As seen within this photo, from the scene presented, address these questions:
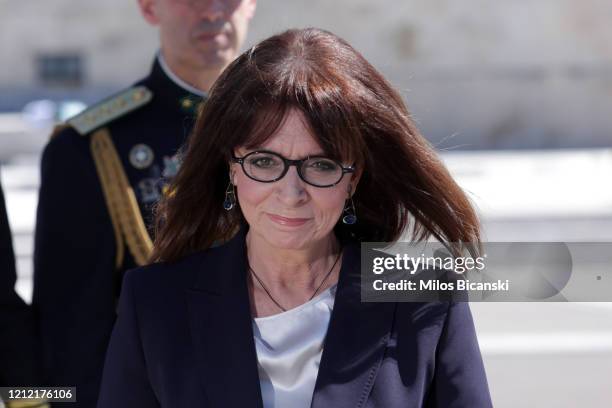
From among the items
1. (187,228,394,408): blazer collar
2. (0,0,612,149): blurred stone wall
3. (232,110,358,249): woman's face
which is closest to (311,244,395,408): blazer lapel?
(187,228,394,408): blazer collar

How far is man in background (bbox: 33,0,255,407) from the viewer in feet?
8.41

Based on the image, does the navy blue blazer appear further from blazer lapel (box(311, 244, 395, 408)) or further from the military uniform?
the military uniform

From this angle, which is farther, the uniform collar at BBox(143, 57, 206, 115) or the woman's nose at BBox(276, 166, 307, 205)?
the uniform collar at BBox(143, 57, 206, 115)

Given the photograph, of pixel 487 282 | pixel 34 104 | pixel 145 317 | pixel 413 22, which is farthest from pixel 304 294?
pixel 413 22

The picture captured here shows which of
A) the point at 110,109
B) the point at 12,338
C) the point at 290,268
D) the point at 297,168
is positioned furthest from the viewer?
the point at 110,109

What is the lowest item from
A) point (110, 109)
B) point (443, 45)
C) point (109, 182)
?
point (109, 182)

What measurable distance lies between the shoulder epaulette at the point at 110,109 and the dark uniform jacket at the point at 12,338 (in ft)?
0.97

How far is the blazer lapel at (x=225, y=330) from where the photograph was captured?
189cm

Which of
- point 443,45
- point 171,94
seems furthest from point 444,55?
point 171,94

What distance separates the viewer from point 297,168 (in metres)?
1.87

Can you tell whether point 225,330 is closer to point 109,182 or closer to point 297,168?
point 297,168

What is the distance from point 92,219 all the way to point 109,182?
10 centimetres

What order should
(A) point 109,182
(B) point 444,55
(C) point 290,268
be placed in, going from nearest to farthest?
1. (C) point 290,268
2. (A) point 109,182
3. (B) point 444,55

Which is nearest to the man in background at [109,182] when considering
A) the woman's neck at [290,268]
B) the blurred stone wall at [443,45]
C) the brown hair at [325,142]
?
the brown hair at [325,142]
